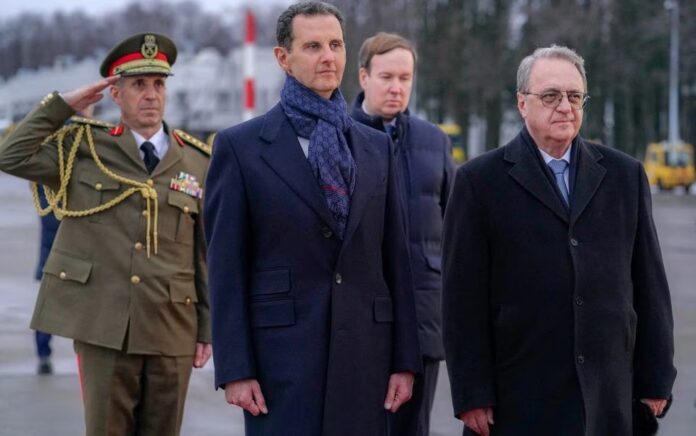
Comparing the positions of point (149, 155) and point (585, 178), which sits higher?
point (149, 155)

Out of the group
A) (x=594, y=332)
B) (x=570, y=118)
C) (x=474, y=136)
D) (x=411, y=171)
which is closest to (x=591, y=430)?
(x=594, y=332)

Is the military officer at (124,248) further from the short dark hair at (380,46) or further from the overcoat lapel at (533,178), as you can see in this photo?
the overcoat lapel at (533,178)

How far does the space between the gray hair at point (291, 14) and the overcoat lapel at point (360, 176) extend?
1.14ft

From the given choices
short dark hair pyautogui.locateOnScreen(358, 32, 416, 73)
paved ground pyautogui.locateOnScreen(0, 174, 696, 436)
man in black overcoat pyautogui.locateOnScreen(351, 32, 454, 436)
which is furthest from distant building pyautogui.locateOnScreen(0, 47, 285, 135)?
man in black overcoat pyautogui.locateOnScreen(351, 32, 454, 436)

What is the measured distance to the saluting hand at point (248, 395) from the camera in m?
3.88

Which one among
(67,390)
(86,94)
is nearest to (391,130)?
(86,94)

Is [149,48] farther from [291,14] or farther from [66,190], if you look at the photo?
[291,14]

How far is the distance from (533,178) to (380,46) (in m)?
1.67

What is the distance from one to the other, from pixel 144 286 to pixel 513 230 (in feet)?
5.48

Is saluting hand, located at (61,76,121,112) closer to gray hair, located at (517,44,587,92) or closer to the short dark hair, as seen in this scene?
the short dark hair

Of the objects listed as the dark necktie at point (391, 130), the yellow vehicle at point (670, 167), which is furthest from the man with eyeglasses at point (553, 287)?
the yellow vehicle at point (670, 167)

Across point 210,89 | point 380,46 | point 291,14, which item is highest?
point 210,89

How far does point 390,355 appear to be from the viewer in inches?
159

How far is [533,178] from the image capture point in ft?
13.5
